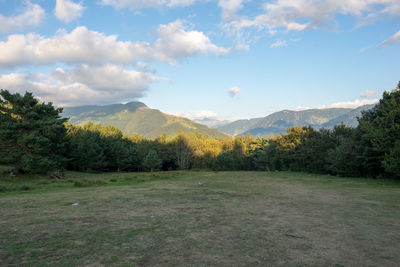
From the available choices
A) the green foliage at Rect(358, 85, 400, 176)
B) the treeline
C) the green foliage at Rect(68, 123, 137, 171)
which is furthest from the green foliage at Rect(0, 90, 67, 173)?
the green foliage at Rect(358, 85, 400, 176)

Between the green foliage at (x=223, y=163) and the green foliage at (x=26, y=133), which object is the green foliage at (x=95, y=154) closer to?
the green foliage at (x=26, y=133)

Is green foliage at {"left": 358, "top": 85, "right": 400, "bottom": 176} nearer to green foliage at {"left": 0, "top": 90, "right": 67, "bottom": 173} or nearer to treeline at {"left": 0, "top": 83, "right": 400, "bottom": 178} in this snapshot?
treeline at {"left": 0, "top": 83, "right": 400, "bottom": 178}

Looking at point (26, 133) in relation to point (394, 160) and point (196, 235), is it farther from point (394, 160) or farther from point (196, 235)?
point (394, 160)

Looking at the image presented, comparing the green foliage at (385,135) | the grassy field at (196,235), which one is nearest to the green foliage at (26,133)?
the grassy field at (196,235)

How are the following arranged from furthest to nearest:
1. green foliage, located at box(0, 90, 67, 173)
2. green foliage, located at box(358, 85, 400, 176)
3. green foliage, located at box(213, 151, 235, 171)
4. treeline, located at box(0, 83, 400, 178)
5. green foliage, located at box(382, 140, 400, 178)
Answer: green foliage, located at box(213, 151, 235, 171) → green foliage, located at box(0, 90, 67, 173) → treeline, located at box(0, 83, 400, 178) → green foliage, located at box(358, 85, 400, 176) → green foliage, located at box(382, 140, 400, 178)

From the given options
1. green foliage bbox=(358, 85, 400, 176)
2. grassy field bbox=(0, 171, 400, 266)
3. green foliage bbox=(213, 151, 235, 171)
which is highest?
green foliage bbox=(358, 85, 400, 176)

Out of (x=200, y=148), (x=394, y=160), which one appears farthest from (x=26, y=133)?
(x=200, y=148)

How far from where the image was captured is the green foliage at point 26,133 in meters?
29.3

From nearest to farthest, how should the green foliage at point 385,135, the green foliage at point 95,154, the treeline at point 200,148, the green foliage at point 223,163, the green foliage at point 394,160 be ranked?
the green foliage at point 394,160, the green foliage at point 385,135, the treeline at point 200,148, the green foliage at point 95,154, the green foliage at point 223,163

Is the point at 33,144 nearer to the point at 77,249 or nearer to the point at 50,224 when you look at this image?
the point at 50,224

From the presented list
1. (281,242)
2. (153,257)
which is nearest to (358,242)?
(281,242)

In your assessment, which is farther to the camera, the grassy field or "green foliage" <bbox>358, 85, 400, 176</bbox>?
"green foliage" <bbox>358, 85, 400, 176</bbox>

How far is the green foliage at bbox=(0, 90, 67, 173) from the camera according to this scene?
2934 cm

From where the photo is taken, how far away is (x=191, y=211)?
1019cm
